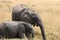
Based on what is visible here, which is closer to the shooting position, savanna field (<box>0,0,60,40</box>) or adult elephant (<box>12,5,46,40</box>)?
adult elephant (<box>12,5,46,40</box>)

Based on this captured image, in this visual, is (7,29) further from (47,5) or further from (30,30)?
(47,5)

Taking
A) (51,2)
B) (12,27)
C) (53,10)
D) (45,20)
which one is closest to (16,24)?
(12,27)

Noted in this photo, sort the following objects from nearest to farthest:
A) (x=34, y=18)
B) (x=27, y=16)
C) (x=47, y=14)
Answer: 1. (x=34, y=18)
2. (x=27, y=16)
3. (x=47, y=14)

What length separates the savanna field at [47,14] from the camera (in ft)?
35.0

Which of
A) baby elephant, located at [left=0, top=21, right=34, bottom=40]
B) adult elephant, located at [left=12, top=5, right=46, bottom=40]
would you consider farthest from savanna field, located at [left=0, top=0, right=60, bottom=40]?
baby elephant, located at [left=0, top=21, right=34, bottom=40]

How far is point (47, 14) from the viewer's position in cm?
1427

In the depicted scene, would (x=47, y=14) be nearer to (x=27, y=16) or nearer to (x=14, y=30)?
(x=27, y=16)

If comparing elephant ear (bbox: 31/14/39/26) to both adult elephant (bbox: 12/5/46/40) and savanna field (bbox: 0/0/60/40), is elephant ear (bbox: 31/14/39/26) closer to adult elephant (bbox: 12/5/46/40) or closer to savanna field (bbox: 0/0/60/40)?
adult elephant (bbox: 12/5/46/40)

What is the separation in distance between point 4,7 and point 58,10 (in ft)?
8.22

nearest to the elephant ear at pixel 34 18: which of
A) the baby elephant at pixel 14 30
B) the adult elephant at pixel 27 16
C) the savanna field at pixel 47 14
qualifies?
the adult elephant at pixel 27 16

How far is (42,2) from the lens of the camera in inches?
704

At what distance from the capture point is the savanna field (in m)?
10.7

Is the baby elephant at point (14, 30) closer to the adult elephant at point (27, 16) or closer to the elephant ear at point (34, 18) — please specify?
the adult elephant at point (27, 16)

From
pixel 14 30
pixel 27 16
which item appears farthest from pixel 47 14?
pixel 14 30
